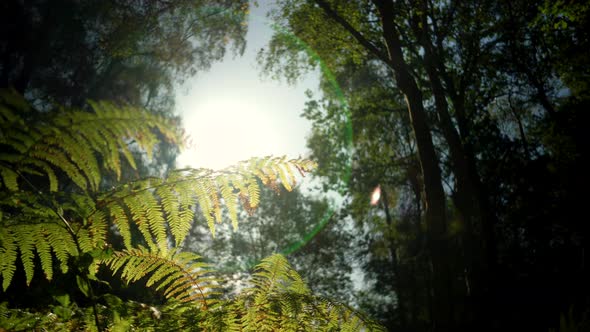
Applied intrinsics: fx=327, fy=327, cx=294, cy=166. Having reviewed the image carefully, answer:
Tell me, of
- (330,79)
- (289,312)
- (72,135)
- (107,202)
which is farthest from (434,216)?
(330,79)

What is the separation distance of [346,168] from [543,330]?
10.5m

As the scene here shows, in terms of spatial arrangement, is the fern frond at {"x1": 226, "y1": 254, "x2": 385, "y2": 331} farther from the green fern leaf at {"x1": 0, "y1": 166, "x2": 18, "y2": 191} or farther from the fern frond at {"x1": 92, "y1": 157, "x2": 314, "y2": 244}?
the green fern leaf at {"x1": 0, "y1": 166, "x2": 18, "y2": 191}

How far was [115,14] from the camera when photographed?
50.1 feet

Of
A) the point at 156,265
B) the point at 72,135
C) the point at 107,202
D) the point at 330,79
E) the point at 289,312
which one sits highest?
the point at 330,79

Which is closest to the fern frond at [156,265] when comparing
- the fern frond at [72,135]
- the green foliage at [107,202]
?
the green foliage at [107,202]

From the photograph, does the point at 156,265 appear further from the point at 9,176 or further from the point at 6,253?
the point at 9,176

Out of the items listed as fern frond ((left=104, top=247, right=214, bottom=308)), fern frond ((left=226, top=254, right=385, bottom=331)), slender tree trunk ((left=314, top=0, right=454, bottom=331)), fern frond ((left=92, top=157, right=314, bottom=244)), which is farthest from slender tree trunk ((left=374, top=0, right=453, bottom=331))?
fern frond ((left=92, top=157, right=314, bottom=244))

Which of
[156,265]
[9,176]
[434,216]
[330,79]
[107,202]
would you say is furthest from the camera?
[330,79]

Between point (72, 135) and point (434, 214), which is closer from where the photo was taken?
point (72, 135)

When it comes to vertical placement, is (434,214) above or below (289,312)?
above

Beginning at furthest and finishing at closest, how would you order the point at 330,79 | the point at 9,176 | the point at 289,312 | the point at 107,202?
the point at 330,79
the point at 289,312
the point at 107,202
the point at 9,176

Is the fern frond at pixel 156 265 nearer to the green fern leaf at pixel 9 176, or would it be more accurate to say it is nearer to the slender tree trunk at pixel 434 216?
the green fern leaf at pixel 9 176

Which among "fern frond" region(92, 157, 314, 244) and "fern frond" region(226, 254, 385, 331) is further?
"fern frond" region(226, 254, 385, 331)

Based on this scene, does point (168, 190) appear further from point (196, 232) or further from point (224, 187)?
point (196, 232)
